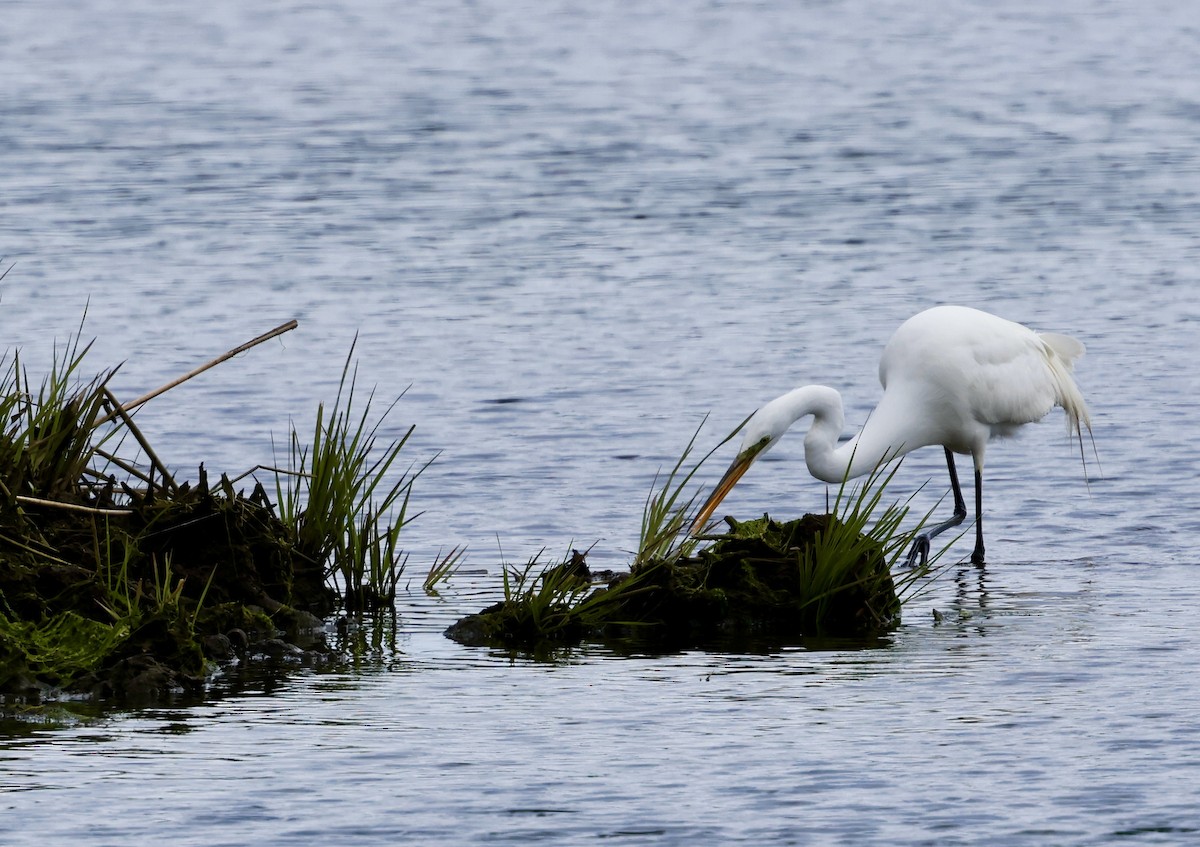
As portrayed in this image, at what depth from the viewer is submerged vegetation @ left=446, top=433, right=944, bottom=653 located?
8609mm

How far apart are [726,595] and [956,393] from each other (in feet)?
10.9

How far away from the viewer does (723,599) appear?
8703mm

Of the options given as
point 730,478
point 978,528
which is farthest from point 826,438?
point 978,528

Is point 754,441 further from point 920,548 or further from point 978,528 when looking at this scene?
point 978,528

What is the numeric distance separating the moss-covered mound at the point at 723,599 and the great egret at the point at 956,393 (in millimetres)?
2057

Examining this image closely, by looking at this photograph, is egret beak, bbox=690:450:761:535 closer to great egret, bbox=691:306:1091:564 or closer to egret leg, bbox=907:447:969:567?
great egret, bbox=691:306:1091:564

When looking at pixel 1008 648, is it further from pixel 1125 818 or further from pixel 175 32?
pixel 175 32

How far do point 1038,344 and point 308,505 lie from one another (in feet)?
15.9

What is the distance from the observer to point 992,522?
11672 millimetres

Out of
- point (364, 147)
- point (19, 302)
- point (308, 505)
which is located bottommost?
point (308, 505)

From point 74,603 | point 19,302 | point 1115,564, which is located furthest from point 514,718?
point 19,302

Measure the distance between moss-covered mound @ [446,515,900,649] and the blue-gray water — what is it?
228mm

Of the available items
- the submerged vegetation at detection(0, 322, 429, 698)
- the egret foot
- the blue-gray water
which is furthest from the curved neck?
the submerged vegetation at detection(0, 322, 429, 698)

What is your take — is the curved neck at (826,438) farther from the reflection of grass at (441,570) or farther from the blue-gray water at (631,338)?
the reflection of grass at (441,570)
